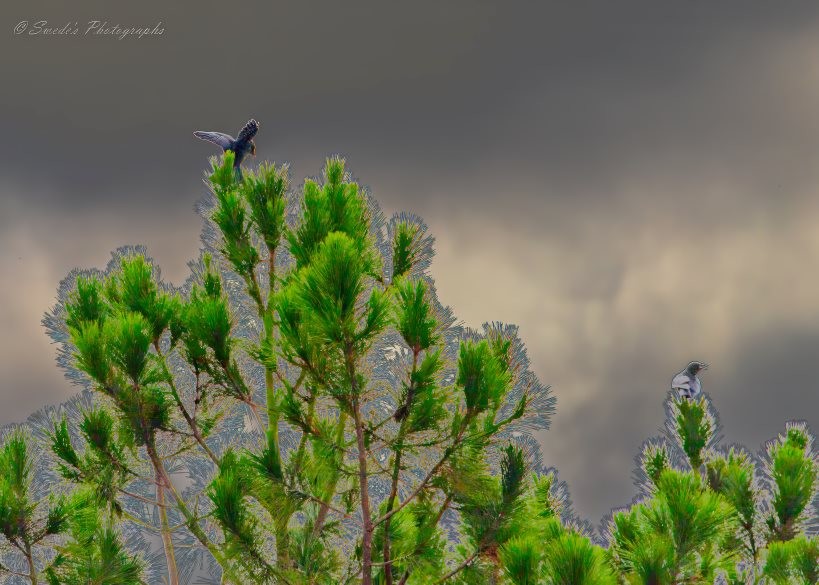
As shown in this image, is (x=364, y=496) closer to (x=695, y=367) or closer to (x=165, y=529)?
(x=165, y=529)

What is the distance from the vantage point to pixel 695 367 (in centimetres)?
629

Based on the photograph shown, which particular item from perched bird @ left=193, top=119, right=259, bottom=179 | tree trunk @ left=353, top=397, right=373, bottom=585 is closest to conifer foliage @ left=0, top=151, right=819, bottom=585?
tree trunk @ left=353, top=397, right=373, bottom=585

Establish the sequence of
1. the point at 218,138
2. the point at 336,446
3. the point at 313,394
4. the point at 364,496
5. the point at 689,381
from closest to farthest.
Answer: the point at 364,496, the point at 336,446, the point at 313,394, the point at 689,381, the point at 218,138

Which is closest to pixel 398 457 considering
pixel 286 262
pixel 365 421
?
pixel 365 421

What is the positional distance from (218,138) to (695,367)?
3.81m

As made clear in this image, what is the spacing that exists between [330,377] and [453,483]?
875mm

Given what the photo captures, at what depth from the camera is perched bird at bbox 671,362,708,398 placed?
20.1 feet

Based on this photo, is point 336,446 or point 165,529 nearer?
point 336,446

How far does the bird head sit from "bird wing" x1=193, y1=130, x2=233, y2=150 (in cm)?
366

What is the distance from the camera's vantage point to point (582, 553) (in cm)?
378

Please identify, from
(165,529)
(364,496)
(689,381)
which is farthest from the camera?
(689,381)

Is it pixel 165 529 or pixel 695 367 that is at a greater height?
pixel 695 367

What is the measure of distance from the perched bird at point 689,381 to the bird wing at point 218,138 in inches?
142

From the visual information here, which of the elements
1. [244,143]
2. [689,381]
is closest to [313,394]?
[244,143]
